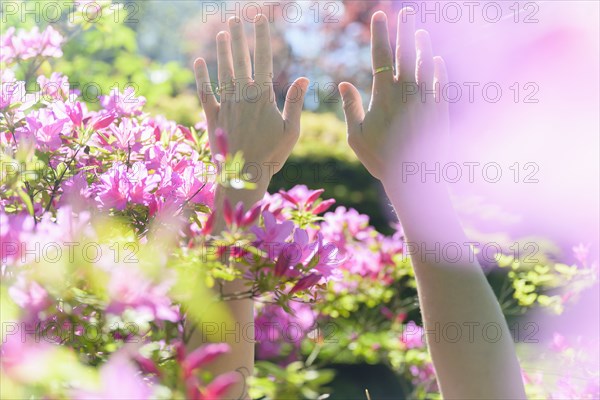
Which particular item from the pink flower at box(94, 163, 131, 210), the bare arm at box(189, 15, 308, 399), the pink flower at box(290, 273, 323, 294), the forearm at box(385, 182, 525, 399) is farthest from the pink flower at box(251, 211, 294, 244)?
the forearm at box(385, 182, 525, 399)

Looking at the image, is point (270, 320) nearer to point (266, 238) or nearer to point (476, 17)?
point (266, 238)

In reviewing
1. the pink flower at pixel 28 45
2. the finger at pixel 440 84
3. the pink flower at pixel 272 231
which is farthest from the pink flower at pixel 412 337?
A: the pink flower at pixel 272 231

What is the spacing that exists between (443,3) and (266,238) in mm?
10102

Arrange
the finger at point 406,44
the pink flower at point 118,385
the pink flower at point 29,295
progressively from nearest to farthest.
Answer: the pink flower at point 118,385 → the pink flower at point 29,295 → the finger at point 406,44

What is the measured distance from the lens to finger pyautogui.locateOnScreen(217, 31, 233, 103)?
183cm

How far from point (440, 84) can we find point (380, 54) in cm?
19

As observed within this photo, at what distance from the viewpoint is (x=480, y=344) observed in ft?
5.34

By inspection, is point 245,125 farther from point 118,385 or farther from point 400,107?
point 118,385

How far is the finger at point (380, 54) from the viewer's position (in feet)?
5.90

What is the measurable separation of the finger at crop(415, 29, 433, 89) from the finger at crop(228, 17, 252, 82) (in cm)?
46

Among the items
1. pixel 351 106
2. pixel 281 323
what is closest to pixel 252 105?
pixel 351 106

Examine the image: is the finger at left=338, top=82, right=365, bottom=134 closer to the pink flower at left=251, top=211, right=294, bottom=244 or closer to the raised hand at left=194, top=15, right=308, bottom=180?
the raised hand at left=194, top=15, right=308, bottom=180

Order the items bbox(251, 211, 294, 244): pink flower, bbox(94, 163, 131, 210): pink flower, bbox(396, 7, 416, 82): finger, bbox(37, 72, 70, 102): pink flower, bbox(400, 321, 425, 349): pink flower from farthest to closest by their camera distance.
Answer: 1. bbox(400, 321, 425, 349): pink flower
2. bbox(37, 72, 70, 102): pink flower
3. bbox(396, 7, 416, 82): finger
4. bbox(94, 163, 131, 210): pink flower
5. bbox(251, 211, 294, 244): pink flower

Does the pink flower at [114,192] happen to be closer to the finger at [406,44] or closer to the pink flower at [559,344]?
the finger at [406,44]
